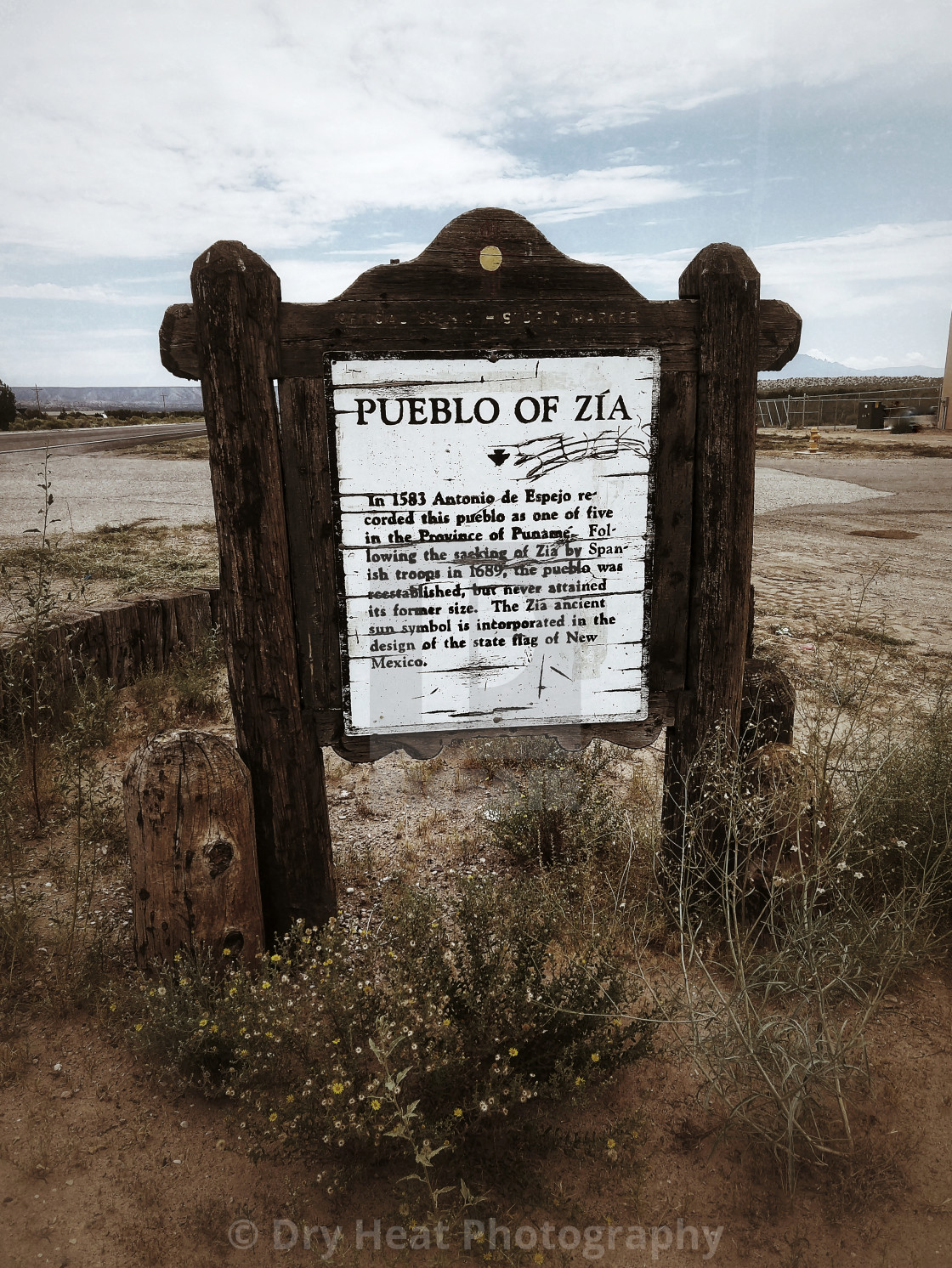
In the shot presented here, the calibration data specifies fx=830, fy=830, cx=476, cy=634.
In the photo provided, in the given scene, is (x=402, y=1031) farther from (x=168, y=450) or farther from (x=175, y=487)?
(x=168, y=450)

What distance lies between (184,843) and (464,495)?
1485mm

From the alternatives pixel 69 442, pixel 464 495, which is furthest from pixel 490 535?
pixel 69 442

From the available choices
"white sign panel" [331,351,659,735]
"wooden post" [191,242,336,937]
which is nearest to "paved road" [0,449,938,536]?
"white sign panel" [331,351,659,735]

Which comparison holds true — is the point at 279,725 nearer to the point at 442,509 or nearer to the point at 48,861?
the point at 442,509

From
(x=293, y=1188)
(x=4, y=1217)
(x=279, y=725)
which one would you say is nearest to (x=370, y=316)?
(x=279, y=725)

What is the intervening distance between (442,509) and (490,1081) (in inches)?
68.8

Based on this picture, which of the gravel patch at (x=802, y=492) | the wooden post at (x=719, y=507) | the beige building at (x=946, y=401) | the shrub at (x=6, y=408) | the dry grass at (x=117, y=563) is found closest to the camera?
the wooden post at (x=719, y=507)

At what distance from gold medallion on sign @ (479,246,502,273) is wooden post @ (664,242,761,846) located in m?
0.67

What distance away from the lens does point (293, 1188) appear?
212 cm

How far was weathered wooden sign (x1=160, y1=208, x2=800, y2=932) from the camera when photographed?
2.71 m

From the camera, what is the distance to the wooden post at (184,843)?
2.72 metres

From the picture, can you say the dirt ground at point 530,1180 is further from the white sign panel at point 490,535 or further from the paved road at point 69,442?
the paved road at point 69,442

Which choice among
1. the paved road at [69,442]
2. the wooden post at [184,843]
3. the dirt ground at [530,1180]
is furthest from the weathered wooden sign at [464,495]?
the paved road at [69,442]

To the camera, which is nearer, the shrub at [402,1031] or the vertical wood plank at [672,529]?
the shrub at [402,1031]
